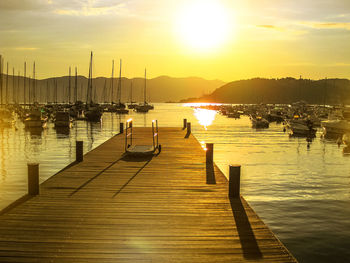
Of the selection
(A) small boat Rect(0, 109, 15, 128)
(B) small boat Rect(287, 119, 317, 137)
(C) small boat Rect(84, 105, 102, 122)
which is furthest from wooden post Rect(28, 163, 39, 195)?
(C) small boat Rect(84, 105, 102, 122)

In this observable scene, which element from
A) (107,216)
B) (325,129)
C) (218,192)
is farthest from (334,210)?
(325,129)

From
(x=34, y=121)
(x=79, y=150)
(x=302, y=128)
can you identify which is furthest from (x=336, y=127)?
(x=34, y=121)

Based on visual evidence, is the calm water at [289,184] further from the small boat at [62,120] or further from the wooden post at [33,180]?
the small boat at [62,120]

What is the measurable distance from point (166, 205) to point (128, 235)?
2.32 m

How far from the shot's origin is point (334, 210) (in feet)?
50.1

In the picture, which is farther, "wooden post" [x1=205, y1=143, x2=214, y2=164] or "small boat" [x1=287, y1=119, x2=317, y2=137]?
"small boat" [x1=287, y1=119, x2=317, y2=137]

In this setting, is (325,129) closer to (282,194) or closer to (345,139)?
(345,139)

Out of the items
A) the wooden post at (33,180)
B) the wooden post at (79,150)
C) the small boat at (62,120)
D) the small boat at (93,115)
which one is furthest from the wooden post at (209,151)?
the small boat at (93,115)

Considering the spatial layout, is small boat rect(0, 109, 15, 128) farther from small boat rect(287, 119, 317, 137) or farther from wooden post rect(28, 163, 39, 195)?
wooden post rect(28, 163, 39, 195)

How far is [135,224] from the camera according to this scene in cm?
776

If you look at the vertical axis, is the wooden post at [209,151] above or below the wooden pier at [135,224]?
above

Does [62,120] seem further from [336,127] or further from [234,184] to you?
[234,184]

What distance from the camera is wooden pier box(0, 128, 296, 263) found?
6.27 meters

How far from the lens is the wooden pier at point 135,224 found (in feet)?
20.6
